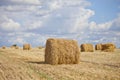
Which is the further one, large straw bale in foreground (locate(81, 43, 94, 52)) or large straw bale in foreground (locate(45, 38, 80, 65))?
large straw bale in foreground (locate(81, 43, 94, 52))

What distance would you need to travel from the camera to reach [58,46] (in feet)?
59.0

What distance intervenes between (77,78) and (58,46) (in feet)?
18.9

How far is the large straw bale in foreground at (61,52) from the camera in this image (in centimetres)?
1764

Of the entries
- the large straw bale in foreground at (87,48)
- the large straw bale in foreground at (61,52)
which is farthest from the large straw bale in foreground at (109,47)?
the large straw bale in foreground at (61,52)

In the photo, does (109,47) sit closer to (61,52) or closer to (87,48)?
(87,48)

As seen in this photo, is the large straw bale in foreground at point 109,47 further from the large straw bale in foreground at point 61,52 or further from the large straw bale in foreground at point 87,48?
the large straw bale in foreground at point 61,52

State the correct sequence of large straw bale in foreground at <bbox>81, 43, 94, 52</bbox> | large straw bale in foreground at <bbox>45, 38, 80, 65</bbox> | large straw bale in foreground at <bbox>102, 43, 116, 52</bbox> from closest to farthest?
large straw bale in foreground at <bbox>45, 38, 80, 65</bbox>, large straw bale in foreground at <bbox>102, 43, 116, 52</bbox>, large straw bale in foreground at <bbox>81, 43, 94, 52</bbox>

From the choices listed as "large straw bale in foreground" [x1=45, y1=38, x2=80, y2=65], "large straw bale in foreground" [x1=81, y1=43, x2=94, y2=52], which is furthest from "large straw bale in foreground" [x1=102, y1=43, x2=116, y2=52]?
"large straw bale in foreground" [x1=45, y1=38, x2=80, y2=65]

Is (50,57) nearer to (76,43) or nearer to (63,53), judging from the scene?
(63,53)

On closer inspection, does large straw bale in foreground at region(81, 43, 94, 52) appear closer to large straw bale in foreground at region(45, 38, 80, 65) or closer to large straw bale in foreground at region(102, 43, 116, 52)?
large straw bale in foreground at region(102, 43, 116, 52)

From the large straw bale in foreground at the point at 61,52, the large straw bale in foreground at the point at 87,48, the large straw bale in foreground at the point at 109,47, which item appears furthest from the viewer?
the large straw bale in foreground at the point at 87,48

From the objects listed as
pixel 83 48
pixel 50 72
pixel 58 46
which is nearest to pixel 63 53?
pixel 58 46

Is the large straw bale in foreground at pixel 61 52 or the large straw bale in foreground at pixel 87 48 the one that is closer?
the large straw bale in foreground at pixel 61 52

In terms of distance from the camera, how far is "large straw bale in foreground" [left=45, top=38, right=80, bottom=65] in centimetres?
1764
